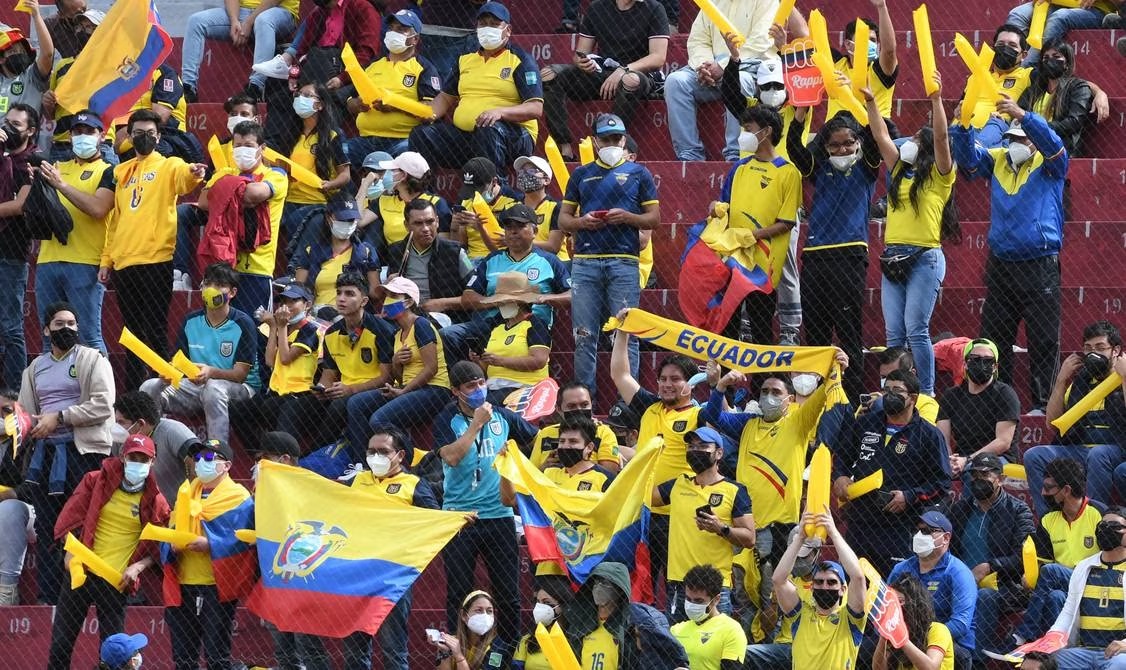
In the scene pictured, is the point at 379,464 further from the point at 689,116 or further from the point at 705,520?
the point at 689,116

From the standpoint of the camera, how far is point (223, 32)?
705 inches

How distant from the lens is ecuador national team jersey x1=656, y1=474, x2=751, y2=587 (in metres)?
12.7

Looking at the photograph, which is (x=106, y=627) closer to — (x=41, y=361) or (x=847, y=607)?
(x=41, y=361)

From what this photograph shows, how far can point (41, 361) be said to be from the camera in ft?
47.3

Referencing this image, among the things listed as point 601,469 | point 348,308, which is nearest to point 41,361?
point 348,308

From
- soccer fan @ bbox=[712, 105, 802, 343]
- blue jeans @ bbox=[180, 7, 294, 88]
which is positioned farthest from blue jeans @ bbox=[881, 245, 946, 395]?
blue jeans @ bbox=[180, 7, 294, 88]

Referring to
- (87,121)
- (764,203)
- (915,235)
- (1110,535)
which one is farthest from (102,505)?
(1110,535)

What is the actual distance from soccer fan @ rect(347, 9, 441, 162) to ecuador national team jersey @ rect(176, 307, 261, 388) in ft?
6.87

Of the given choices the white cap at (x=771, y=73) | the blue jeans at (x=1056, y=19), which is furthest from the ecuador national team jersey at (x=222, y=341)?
the blue jeans at (x=1056, y=19)

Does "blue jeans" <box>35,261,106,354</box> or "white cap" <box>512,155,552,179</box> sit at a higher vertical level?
"white cap" <box>512,155,552,179</box>

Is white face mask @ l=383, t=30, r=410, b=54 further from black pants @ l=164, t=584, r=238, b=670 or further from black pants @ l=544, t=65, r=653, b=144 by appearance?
black pants @ l=164, t=584, r=238, b=670

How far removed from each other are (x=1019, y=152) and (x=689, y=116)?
9.17 ft

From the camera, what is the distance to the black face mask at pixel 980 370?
13609 millimetres

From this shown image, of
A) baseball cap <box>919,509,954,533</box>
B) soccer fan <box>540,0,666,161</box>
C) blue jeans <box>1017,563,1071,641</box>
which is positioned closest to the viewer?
baseball cap <box>919,509,954,533</box>
